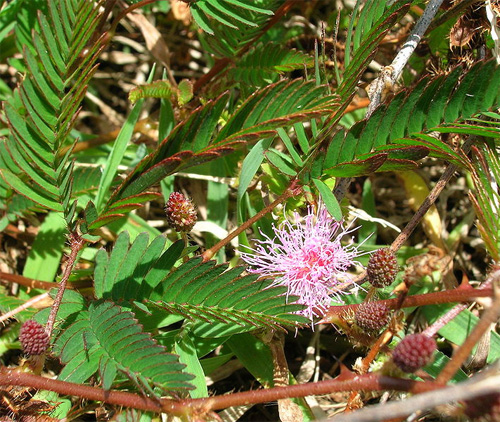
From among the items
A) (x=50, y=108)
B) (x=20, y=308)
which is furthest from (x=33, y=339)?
(x=50, y=108)

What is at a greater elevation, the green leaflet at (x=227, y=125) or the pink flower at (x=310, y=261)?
the green leaflet at (x=227, y=125)

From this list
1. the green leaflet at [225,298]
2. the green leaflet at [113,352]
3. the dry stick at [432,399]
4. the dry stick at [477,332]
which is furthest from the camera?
the green leaflet at [225,298]

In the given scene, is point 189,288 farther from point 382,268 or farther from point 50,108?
point 50,108

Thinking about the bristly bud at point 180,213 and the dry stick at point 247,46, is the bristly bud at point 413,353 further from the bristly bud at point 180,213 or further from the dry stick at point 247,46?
the dry stick at point 247,46

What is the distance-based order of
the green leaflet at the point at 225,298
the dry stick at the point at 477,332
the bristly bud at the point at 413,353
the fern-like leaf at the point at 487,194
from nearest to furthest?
the dry stick at the point at 477,332 → the bristly bud at the point at 413,353 → the green leaflet at the point at 225,298 → the fern-like leaf at the point at 487,194

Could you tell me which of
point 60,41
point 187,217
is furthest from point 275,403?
point 60,41

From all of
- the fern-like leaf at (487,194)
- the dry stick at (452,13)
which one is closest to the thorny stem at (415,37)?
the dry stick at (452,13)

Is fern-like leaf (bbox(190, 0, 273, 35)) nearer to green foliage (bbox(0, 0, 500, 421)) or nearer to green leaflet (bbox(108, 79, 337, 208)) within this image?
green foliage (bbox(0, 0, 500, 421))
